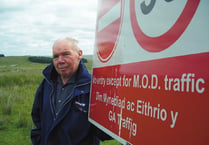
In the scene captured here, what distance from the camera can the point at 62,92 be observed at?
9.45ft

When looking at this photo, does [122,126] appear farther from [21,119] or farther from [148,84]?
[21,119]

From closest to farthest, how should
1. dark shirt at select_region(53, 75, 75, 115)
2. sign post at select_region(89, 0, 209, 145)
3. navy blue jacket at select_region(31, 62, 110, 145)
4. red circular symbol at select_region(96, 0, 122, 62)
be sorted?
sign post at select_region(89, 0, 209, 145) < red circular symbol at select_region(96, 0, 122, 62) < navy blue jacket at select_region(31, 62, 110, 145) < dark shirt at select_region(53, 75, 75, 115)

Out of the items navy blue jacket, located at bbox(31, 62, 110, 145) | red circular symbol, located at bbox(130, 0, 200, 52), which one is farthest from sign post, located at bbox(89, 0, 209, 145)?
navy blue jacket, located at bbox(31, 62, 110, 145)

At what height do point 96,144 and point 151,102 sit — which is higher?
point 151,102

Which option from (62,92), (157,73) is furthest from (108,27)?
(62,92)

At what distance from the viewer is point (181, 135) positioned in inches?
36.7

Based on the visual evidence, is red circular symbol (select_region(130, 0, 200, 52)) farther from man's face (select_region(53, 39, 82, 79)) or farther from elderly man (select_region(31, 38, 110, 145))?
man's face (select_region(53, 39, 82, 79))

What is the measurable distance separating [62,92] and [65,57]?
0.38 metres

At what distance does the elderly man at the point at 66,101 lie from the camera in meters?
2.62

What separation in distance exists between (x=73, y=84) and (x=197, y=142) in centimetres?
209

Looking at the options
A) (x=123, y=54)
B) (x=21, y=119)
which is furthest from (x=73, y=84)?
(x=21, y=119)

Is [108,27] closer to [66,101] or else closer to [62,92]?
[66,101]

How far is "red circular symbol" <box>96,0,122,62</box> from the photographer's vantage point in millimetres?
1621

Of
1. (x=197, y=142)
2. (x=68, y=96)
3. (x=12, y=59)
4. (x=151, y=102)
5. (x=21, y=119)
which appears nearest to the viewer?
(x=197, y=142)
